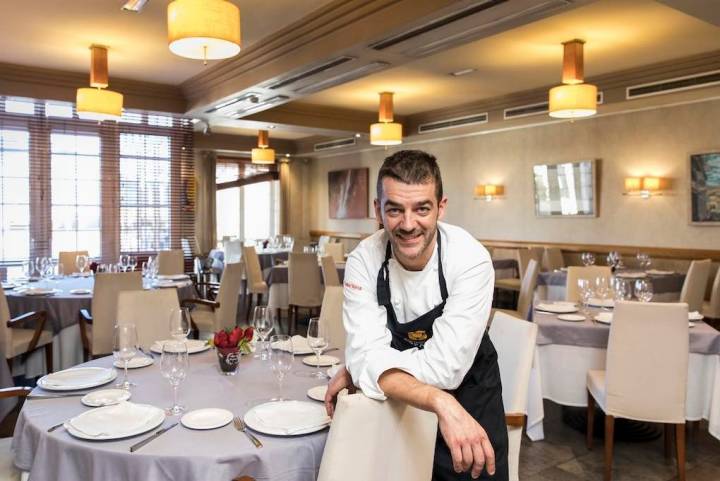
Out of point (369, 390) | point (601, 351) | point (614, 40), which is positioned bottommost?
point (601, 351)

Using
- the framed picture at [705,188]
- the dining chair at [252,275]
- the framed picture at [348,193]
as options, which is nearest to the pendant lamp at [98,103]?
the dining chair at [252,275]

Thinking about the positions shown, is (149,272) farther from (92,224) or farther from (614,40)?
(614,40)

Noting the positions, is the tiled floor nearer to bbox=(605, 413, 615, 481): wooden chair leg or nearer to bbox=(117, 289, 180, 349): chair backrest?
bbox=(605, 413, 615, 481): wooden chair leg

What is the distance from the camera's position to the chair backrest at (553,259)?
26.7 feet

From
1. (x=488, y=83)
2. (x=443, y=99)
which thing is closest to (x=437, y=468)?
(x=488, y=83)

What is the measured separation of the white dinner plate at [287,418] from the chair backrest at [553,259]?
6.73 m

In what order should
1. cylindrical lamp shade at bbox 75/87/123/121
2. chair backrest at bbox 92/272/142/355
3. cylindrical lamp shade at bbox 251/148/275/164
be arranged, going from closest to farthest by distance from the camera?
chair backrest at bbox 92/272/142/355
cylindrical lamp shade at bbox 75/87/123/121
cylindrical lamp shade at bbox 251/148/275/164

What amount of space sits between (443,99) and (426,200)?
7306 mm

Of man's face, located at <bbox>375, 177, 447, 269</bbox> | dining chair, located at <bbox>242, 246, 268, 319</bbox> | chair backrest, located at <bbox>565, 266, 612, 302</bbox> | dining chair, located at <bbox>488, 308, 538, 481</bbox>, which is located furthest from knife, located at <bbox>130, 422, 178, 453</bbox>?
dining chair, located at <bbox>242, 246, 268, 319</bbox>

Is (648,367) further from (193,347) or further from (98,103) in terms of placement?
(98,103)

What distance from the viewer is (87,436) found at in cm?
169

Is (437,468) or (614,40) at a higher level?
(614,40)

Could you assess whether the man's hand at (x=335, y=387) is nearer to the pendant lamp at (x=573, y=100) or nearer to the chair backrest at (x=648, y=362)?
the chair backrest at (x=648, y=362)

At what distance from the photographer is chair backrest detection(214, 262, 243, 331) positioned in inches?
202
